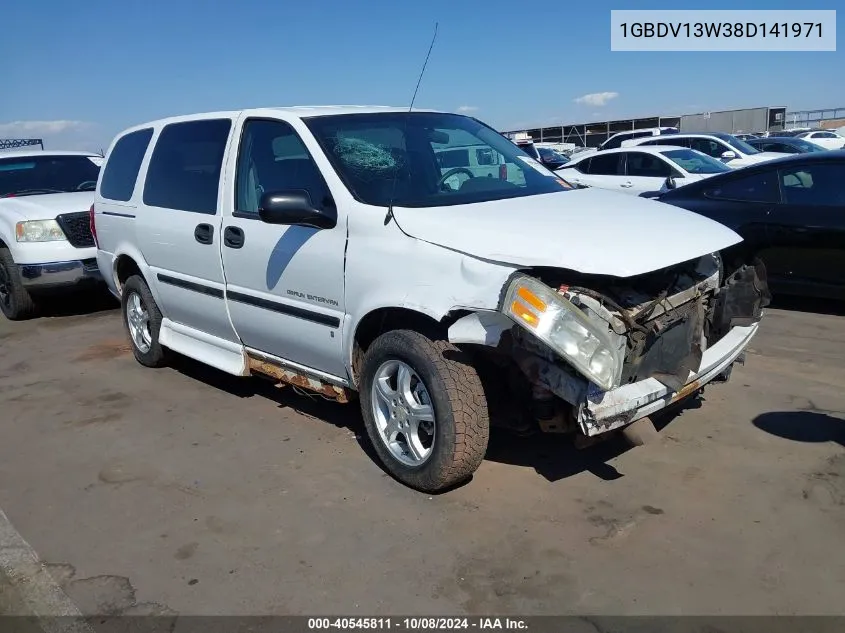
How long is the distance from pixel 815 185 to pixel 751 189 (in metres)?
0.56

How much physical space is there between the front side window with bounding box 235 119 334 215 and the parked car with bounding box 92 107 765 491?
0.01 meters

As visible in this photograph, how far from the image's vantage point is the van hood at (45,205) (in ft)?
25.5

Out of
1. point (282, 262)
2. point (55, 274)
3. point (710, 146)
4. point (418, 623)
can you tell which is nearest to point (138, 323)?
point (55, 274)

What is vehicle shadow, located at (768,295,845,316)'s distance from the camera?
677cm

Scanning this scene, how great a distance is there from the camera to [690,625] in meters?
2.63

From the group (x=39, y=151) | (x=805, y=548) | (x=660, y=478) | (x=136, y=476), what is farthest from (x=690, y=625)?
Answer: (x=39, y=151)

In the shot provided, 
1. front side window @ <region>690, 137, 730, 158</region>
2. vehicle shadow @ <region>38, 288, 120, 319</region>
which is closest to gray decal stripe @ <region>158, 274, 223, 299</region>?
vehicle shadow @ <region>38, 288, 120, 319</region>

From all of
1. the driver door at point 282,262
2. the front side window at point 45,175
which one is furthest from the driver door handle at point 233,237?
the front side window at point 45,175

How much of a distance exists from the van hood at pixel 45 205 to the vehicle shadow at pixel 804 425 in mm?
6638

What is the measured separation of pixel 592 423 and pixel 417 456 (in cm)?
96

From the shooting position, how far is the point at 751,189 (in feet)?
22.9

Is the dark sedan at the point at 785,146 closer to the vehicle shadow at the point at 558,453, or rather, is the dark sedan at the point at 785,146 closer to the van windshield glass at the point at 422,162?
the van windshield glass at the point at 422,162

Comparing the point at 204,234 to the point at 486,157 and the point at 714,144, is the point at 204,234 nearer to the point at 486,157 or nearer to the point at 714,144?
the point at 486,157

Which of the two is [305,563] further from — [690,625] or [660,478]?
[660,478]
